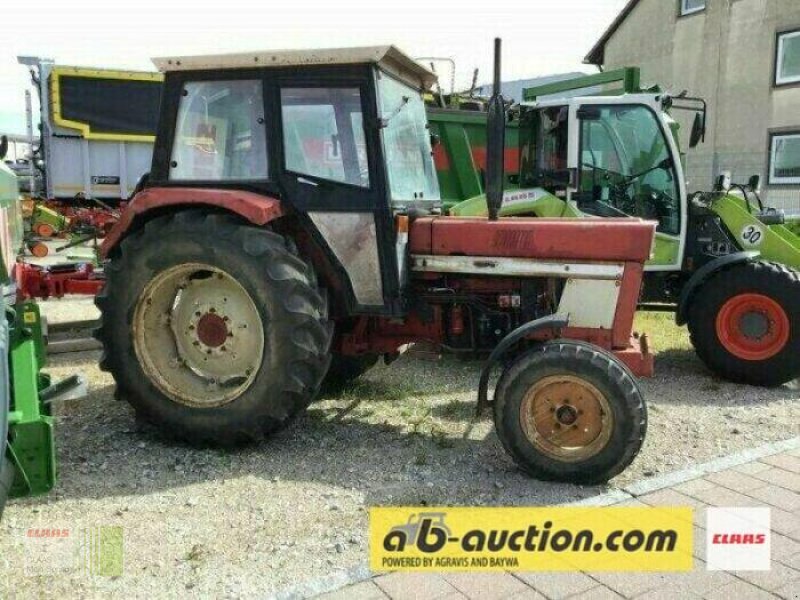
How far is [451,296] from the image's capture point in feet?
14.5

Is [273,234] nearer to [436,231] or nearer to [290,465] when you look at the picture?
[436,231]

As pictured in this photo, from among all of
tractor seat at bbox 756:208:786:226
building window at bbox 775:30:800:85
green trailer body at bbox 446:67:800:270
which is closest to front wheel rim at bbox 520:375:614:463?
green trailer body at bbox 446:67:800:270

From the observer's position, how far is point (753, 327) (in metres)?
5.83

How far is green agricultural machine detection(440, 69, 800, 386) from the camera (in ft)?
19.2

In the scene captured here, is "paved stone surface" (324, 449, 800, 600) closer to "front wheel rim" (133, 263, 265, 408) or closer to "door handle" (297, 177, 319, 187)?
"front wheel rim" (133, 263, 265, 408)

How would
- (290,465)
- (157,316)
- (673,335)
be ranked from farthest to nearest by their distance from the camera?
(673,335), (157,316), (290,465)

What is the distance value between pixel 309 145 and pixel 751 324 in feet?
12.9

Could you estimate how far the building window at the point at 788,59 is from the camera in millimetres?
16016

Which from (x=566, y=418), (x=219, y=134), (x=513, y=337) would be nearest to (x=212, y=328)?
(x=219, y=134)

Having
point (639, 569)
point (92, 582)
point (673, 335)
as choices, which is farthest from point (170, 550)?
point (673, 335)

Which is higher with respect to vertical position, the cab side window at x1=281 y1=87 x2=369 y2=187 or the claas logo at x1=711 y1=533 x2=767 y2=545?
the cab side window at x1=281 y1=87 x2=369 y2=187

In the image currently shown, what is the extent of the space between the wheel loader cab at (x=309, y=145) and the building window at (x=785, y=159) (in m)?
14.9

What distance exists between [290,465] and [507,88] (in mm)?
23144

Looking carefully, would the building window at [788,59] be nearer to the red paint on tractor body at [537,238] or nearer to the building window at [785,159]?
the building window at [785,159]
